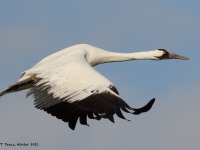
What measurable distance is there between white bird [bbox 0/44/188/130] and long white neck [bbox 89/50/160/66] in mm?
1275

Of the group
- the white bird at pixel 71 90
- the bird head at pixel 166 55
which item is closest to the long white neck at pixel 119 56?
the bird head at pixel 166 55

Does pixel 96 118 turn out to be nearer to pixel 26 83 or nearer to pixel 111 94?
pixel 111 94

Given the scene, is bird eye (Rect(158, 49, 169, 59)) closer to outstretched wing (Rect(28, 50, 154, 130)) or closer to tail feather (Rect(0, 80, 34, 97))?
tail feather (Rect(0, 80, 34, 97))

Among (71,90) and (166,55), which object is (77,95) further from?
(166,55)

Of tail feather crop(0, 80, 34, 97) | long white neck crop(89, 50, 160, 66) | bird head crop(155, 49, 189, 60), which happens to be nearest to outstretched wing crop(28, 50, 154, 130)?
tail feather crop(0, 80, 34, 97)

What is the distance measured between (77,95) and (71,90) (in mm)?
210

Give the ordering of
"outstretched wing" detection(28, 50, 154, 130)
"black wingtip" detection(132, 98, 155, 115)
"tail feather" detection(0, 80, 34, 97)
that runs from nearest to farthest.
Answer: "black wingtip" detection(132, 98, 155, 115) → "outstretched wing" detection(28, 50, 154, 130) → "tail feather" detection(0, 80, 34, 97)

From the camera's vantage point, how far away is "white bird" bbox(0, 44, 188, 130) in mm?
16719

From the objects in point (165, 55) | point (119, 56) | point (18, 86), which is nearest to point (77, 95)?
point (18, 86)

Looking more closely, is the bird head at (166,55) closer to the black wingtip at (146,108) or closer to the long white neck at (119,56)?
the long white neck at (119,56)

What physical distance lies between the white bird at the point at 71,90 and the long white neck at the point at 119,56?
127 centimetres

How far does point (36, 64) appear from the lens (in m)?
20.1

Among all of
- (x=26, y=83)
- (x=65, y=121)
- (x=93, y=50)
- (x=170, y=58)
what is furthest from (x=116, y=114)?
(x=170, y=58)

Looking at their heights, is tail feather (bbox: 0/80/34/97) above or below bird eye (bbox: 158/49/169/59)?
below
